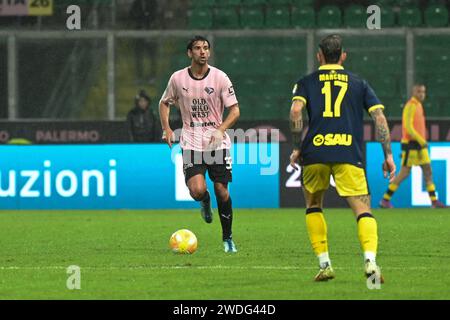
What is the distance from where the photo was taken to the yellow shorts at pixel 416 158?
20188 mm

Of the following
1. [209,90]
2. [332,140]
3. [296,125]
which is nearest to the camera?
[332,140]

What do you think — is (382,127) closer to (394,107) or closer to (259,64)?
(394,107)

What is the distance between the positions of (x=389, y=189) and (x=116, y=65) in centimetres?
655

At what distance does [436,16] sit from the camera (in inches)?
999

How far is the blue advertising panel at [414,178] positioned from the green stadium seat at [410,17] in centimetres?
485

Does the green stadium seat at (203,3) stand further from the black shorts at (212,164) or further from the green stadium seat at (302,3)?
the black shorts at (212,164)

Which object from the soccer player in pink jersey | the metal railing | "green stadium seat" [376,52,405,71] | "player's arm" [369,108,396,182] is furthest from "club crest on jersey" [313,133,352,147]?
"green stadium seat" [376,52,405,71]

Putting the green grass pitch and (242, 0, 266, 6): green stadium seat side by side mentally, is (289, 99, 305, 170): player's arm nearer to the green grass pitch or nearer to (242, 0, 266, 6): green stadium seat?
the green grass pitch

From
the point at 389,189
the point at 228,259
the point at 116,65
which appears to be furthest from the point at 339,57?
the point at 116,65

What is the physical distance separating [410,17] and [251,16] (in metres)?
3.18

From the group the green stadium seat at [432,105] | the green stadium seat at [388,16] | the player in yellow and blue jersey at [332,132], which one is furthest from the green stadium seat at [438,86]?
the player in yellow and blue jersey at [332,132]

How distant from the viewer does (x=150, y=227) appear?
16.8 meters

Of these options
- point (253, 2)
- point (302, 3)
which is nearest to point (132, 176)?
point (253, 2)
